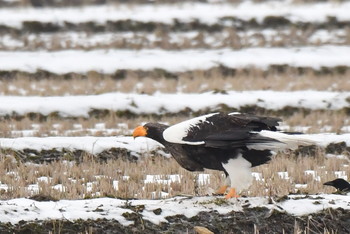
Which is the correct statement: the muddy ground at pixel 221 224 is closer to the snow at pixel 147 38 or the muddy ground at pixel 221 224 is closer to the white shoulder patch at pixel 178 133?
the white shoulder patch at pixel 178 133

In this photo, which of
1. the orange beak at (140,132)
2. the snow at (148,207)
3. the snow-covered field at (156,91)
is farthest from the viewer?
the orange beak at (140,132)

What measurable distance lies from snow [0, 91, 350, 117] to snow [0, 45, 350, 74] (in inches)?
145

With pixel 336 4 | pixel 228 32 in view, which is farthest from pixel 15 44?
pixel 336 4

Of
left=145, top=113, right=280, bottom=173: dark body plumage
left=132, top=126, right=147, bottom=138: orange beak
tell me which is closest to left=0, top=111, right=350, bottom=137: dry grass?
left=132, top=126, right=147, bottom=138: orange beak

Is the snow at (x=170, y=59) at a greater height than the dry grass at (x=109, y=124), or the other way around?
the snow at (x=170, y=59)

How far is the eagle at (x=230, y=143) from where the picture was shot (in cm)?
693

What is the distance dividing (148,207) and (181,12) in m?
17.6

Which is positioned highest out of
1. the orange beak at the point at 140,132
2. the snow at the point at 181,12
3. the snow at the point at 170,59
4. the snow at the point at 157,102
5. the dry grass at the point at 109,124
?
the snow at the point at 181,12

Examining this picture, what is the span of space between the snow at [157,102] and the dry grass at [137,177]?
415 cm

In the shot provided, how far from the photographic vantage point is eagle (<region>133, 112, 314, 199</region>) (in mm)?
6926

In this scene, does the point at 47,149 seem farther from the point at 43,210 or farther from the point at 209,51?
the point at 209,51

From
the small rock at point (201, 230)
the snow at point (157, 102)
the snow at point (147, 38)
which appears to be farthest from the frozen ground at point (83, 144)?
the snow at point (147, 38)

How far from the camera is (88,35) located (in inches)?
889

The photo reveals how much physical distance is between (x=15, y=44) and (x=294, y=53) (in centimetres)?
743
